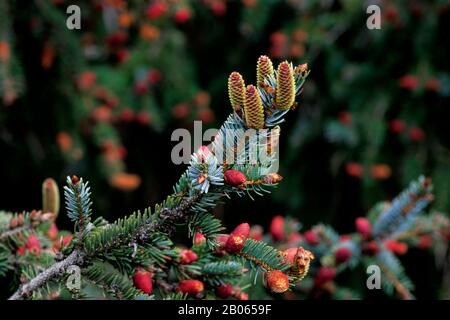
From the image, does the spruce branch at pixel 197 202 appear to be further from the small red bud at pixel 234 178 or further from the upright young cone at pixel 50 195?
the upright young cone at pixel 50 195

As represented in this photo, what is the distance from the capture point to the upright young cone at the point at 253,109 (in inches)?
26.7

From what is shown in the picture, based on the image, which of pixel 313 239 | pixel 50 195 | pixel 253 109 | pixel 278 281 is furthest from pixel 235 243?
pixel 313 239

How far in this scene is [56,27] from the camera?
6.20ft

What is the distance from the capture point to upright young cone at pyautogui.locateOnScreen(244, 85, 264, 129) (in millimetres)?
678

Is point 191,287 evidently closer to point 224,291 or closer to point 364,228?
point 224,291

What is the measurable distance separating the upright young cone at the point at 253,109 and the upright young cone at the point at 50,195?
0.46 m

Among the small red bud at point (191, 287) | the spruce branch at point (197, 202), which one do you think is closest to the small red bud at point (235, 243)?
the spruce branch at point (197, 202)

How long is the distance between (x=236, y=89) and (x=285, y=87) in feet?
0.19

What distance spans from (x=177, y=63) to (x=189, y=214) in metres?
1.91

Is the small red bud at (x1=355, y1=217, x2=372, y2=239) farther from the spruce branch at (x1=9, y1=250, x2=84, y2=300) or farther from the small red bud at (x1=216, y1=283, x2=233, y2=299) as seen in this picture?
the spruce branch at (x1=9, y1=250, x2=84, y2=300)

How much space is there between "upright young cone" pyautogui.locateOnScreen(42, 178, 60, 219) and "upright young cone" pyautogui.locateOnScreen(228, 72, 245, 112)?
46cm

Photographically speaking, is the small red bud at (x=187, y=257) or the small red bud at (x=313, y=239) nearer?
the small red bud at (x=187, y=257)
